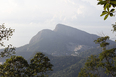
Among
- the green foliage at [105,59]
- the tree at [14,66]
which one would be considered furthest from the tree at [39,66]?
the green foliage at [105,59]

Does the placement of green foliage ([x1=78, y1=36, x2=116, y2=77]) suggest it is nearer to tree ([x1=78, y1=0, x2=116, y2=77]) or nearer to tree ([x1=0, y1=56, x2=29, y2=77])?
tree ([x1=78, y1=0, x2=116, y2=77])

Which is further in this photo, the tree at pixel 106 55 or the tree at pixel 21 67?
the tree at pixel 21 67

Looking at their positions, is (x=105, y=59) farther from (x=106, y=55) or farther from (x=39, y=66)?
(x=39, y=66)

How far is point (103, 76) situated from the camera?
544 feet

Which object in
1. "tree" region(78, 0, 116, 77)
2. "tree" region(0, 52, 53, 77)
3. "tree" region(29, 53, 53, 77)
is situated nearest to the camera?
"tree" region(78, 0, 116, 77)

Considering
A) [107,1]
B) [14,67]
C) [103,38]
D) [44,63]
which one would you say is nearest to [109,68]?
[103,38]

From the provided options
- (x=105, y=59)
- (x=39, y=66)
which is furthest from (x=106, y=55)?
(x=39, y=66)

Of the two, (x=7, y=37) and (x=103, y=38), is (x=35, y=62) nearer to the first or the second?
(x=7, y=37)

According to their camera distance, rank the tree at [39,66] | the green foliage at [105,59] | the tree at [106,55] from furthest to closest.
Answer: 1. the green foliage at [105,59]
2. the tree at [39,66]
3. the tree at [106,55]

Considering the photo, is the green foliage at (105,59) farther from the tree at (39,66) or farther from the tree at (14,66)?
the tree at (14,66)

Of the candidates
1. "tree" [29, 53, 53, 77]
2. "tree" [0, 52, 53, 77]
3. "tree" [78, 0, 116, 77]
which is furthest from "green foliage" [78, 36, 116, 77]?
"tree" [0, 52, 53, 77]

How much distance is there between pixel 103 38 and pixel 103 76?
6628 inches

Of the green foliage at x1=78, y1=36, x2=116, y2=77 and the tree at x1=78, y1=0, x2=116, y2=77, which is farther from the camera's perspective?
the green foliage at x1=78, y1=36, x2=116, y2=77

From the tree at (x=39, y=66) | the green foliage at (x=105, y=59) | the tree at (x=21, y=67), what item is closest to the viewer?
the tree at (x=21, y=67)
